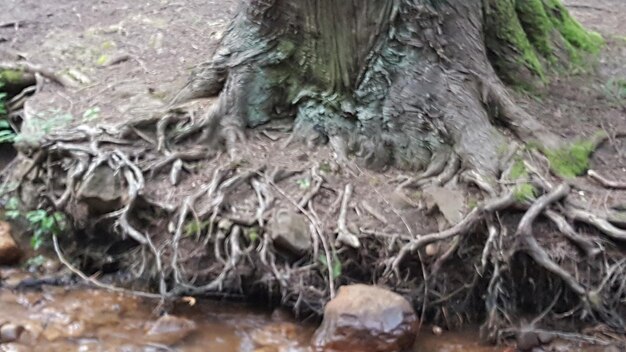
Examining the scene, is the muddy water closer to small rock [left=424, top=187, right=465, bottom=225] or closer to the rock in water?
the rock in water

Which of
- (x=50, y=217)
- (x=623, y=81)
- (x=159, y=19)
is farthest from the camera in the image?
(x=159, y=19)

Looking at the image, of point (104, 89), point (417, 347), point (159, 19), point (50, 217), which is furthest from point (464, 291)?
point (159, 19)

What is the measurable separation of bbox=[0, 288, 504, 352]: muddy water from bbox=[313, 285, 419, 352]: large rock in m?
0.19

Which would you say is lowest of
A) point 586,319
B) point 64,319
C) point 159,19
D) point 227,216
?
point 64,319

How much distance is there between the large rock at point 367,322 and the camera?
433 centimetres

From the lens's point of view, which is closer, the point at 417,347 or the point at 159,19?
the point at 417,347

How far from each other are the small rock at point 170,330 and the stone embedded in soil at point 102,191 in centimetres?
99

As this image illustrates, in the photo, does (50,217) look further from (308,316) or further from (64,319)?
(308,316)

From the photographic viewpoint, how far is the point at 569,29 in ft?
22.0

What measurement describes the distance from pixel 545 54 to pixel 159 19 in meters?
4.29

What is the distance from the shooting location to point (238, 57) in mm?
5754

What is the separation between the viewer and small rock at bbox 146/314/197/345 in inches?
181

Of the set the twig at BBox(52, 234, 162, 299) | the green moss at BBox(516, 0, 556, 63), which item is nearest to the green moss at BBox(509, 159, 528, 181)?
the green moss at BBox(516, 0, 556, 63)

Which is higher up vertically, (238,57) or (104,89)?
(238,57)
